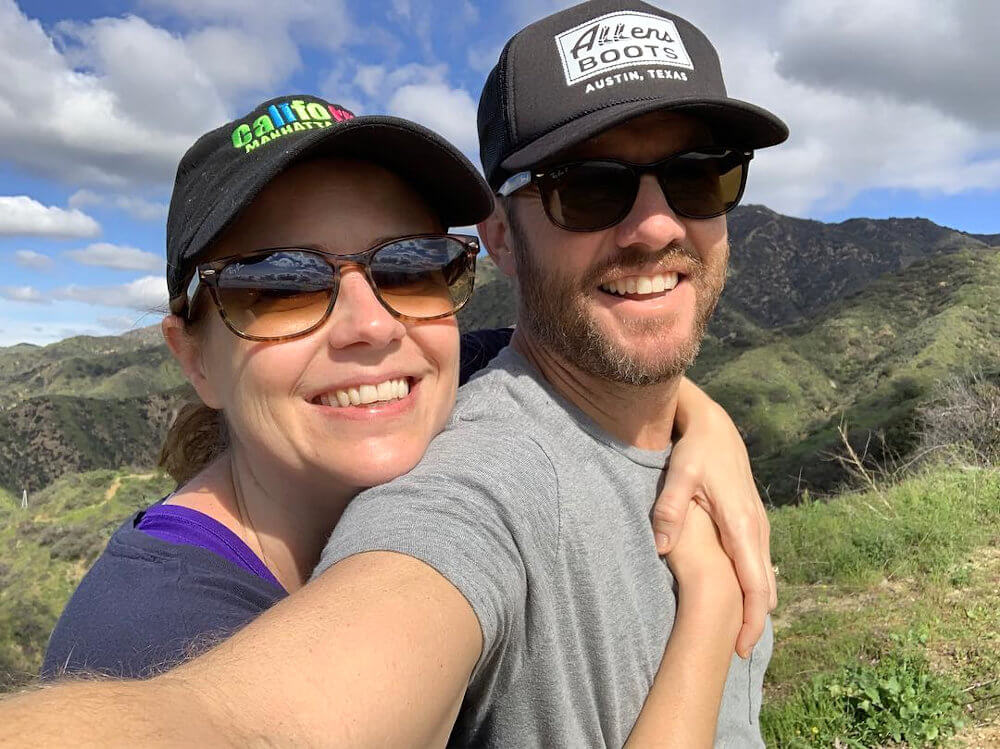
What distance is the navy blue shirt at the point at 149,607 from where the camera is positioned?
1212 millimetres

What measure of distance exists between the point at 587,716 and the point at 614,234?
137cm

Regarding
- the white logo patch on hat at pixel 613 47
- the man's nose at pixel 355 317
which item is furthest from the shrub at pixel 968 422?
the man's nose at pixel 355 317

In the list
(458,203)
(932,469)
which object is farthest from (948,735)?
(932,469)

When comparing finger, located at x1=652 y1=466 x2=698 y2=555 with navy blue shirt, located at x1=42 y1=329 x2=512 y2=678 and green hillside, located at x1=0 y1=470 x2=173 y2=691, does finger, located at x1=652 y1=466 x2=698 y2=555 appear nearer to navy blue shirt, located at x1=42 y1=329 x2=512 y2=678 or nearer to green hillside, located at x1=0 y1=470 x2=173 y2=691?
navy blue shirt, located at x1=42 y1=329 x2=512 y2=678

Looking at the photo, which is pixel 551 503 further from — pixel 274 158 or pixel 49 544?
pixel 49 544

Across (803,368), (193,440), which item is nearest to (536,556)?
(193,440)

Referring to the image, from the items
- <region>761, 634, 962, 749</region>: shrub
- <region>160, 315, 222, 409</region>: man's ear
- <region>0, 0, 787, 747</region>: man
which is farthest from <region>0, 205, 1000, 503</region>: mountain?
<region>761, 634, 962, 749</region>: shrub

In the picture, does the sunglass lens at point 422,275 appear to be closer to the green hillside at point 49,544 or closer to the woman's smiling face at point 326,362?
the woman's smiling face at point 326,362

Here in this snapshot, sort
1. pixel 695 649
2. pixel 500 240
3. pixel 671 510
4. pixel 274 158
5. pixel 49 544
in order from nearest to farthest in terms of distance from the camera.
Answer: pixel 274 158, pixel 695 649, pixel 671 510, pixel 500 240, pixel 49 544

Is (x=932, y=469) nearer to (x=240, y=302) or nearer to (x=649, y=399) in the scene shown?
(x=649, y=399)

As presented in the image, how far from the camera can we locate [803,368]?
82375mm

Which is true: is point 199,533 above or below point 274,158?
below

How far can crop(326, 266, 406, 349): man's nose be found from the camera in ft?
5.28

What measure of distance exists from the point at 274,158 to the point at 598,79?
1043 millimetres
